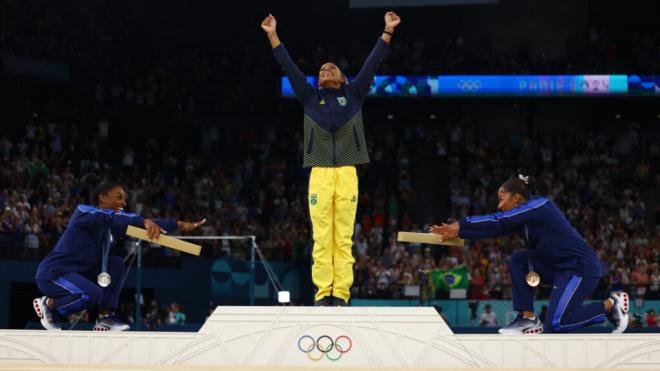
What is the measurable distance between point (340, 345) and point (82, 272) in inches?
125

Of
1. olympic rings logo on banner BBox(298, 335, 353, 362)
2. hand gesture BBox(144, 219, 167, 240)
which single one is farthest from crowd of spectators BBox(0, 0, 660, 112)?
olympic rings logo on banner BBox(298, 335, 353, 362)

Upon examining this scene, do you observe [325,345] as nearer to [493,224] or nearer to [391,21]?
[493,224]

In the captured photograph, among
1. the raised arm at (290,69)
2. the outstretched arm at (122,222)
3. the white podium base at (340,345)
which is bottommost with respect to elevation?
the white podium base at (340,345)

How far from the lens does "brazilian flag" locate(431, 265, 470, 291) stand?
23.6m

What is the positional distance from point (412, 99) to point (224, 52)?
7119mm

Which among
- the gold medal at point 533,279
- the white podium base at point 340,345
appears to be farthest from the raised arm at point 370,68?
the white podium base at point 340,345

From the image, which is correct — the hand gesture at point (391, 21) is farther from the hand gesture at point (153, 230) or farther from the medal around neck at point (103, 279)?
the medal around neck at point (103, 279)

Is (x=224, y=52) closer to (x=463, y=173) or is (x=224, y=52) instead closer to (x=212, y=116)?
(x=212, y=116)

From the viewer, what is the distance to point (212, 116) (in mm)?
35594

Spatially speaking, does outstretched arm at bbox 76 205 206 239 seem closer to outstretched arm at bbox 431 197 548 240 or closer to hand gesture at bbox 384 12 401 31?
outstretched arm at bbox 431 197 548 240

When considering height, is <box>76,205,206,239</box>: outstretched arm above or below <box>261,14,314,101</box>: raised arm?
Result: below

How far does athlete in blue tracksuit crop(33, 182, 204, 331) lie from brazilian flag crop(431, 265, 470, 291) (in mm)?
14268

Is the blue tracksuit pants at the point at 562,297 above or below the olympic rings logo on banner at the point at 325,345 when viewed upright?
above

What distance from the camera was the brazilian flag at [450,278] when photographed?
77.6 feet
